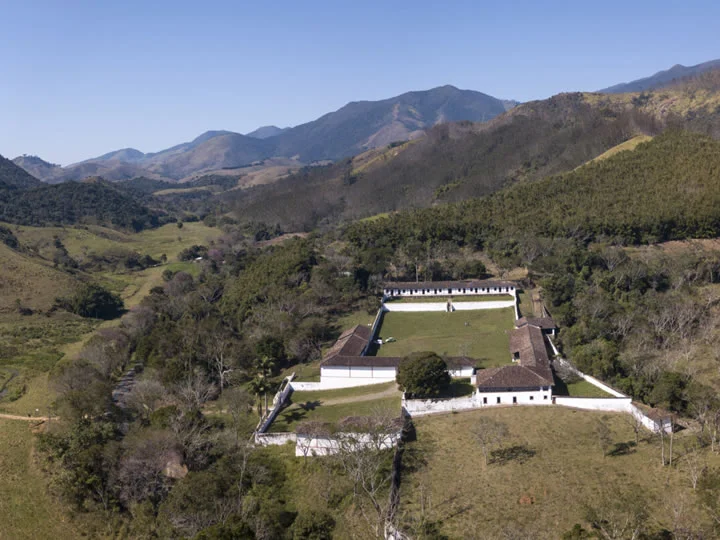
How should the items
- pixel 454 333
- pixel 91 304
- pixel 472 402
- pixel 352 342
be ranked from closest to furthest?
1. pixel 472 402
2. pixel 352 342
3. pixel 454 333
4. pixel 91 304

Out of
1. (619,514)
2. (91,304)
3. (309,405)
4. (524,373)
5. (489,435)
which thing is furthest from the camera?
(91,304)

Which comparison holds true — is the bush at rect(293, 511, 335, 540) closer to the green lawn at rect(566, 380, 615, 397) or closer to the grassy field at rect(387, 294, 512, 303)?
the green lawn at rect(566, 380, 615, 397)

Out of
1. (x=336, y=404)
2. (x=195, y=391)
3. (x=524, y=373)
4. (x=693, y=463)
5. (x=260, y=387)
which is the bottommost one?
(x=693, y=463)

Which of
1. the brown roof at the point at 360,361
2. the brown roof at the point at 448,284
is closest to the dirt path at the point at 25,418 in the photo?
the brown roof at the point at 360,361

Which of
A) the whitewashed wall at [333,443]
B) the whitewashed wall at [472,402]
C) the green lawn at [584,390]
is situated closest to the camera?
the whitewashed wall at [333,443]

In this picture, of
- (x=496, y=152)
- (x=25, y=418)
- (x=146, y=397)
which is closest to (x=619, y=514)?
(x=146, y=397)

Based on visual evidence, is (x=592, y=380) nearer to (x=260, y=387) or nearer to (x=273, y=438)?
(x=273, y=438)

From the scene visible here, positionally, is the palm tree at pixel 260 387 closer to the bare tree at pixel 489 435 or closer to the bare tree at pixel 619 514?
the bare tree at pixel 489 435
